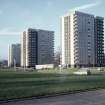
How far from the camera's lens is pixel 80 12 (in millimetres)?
155125

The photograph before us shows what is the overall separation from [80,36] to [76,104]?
138m

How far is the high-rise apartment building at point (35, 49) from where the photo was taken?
611 ft

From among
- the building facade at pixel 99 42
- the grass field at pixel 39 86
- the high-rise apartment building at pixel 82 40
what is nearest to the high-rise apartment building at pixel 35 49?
the high-rise apartment building at pixel 82 40

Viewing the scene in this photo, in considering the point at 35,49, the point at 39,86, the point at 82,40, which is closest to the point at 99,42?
the point at 82,40

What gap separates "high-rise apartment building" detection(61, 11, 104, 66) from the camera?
150m

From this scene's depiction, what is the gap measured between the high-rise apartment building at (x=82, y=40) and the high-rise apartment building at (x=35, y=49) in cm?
2931

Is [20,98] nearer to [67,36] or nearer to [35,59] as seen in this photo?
[67,36]

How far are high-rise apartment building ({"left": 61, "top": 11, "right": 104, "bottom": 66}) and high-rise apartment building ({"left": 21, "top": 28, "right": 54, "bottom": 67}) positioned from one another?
2931 cm

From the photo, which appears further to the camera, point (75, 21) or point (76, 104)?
point (75, 21)

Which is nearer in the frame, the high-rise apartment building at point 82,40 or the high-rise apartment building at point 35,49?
the high-rise apartment building at point 82,40

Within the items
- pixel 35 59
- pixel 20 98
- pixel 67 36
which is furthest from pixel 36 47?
pixel 20 98

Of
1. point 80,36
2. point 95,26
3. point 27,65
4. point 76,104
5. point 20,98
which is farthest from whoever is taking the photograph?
point 27,65

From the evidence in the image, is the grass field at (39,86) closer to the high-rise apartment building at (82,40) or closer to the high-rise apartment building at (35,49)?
the high-rise apartment building at (82,40)

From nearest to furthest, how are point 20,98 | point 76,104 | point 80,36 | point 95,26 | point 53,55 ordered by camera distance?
point 76,104 < point 20,98 < point 80,36 < point 95,26 < point 53,55
